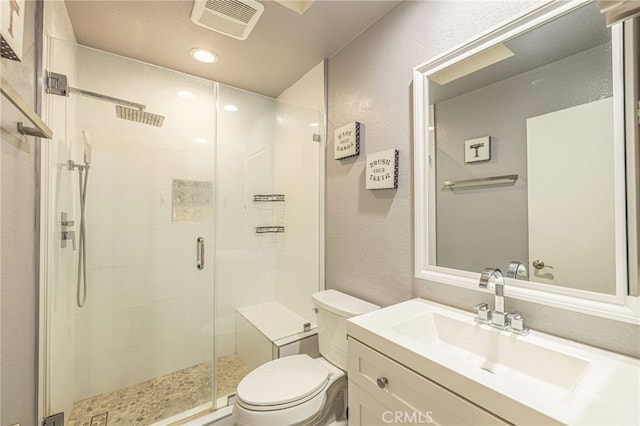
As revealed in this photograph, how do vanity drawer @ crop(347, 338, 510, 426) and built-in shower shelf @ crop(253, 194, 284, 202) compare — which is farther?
built-in shower shelf @ crop(253, 194, 284, 202)

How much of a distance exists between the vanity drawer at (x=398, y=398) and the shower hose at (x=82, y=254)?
174cm

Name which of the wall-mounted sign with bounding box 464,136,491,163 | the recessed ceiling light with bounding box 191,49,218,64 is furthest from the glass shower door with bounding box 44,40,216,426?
the wall-mounted sign with bounding box 464,136,491,163

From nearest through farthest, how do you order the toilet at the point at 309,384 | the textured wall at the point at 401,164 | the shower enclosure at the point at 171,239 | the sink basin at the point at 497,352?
the sink basin at the point at 497,352 < the textured wall at the point at 401,164 < the toilet at the point at 309,384 < the shower enclosure at the point at 171,239

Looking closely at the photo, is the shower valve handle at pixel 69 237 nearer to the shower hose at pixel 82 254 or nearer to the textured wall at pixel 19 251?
the shower hose at pixel 82 254

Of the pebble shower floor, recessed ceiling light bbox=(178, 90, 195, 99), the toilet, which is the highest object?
recessed ceiling light bbox=(178, 90, 195, 99)

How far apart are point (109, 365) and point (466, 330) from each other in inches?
86.8

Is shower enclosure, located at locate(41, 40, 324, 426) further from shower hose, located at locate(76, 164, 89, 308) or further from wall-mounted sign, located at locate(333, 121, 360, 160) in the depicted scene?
wall-mounted sign, located at locate(333, 121, 360, 160)

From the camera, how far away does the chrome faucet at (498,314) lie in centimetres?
94

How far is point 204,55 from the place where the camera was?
189 centimetres

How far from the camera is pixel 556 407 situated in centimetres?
56

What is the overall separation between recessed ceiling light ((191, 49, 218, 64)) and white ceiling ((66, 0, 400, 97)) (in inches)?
1.7

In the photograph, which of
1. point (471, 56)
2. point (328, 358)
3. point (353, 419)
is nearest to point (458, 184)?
point (471, 56)

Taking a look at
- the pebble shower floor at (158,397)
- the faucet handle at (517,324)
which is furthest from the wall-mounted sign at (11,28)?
the pebble shower floor at (158,397)

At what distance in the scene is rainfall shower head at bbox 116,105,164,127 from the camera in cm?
177
